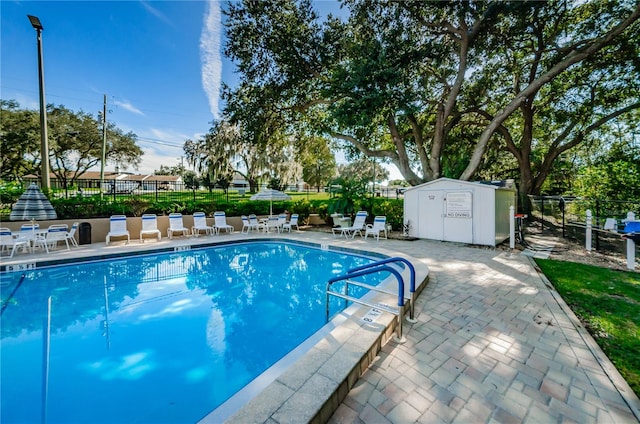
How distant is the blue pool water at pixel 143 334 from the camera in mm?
2848

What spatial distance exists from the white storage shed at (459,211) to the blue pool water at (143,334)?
14.5 ft

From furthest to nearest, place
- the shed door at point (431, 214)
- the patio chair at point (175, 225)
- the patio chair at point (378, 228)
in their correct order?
1. the patio chair at point (175, 225)
2. the patio chair at point (378, 228)
3. the shed door at point (431, 214)

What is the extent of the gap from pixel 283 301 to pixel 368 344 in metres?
3.04

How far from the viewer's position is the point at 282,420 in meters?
1.89

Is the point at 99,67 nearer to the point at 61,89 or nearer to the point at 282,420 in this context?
the point at 61,89

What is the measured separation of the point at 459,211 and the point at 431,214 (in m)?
1.07

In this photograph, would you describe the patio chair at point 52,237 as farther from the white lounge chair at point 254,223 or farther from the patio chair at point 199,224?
the white lounge chair at point 254,223

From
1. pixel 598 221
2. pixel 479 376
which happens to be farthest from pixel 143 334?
pixel 598 221

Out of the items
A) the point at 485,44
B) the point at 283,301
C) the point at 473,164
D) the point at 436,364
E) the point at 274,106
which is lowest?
the point at 283,301

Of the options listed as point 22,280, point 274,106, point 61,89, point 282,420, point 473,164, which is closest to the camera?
point 282,420

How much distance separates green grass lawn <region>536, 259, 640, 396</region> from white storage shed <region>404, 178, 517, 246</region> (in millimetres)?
2580

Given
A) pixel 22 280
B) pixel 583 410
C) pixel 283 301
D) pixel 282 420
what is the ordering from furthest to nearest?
pixel 22 280
pixel 283 301
pixel 583 410
pixel 282 420

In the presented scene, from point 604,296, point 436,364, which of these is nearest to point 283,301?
point 436,364

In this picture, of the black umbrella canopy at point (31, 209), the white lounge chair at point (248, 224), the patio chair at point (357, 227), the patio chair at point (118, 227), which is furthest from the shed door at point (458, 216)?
the black umbrella canopy at point (31, 209)
